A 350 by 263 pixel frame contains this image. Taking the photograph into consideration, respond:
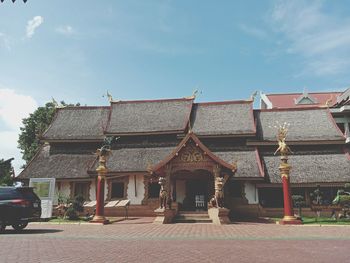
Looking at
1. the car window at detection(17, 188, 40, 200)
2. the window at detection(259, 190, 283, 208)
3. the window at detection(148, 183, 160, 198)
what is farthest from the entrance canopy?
the car window at detection(17, 188, 40, 200)

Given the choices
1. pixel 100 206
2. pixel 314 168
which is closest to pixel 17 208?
pixel 100 206

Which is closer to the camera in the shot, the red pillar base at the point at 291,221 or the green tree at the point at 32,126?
the red pillar base at the point at 291,221

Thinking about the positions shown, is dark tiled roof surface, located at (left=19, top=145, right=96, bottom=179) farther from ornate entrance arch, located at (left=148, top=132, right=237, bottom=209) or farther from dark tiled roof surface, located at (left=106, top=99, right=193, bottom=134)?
ornate entrance arch, located at (left=148, top=132, right=237, bottom=209)

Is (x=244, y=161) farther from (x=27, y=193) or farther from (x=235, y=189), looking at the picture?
(x=27, y=193)

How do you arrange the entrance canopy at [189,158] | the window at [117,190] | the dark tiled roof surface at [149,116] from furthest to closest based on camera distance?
the dark tiled roof surface at [149,116], the window at [117,190], the entrance canopy at [189,158]

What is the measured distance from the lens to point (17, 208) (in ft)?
42.0

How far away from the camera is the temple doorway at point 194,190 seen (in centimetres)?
2245

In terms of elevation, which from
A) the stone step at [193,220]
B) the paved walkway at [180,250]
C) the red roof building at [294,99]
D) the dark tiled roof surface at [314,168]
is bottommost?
the stone step at [193,220]

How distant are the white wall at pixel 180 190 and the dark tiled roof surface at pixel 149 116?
447 cm

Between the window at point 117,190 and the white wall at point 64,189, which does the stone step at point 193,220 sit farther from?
the white wall at point 64,189

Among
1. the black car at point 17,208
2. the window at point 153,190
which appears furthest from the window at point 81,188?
the black car at point 17,208

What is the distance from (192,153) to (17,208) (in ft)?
33.2

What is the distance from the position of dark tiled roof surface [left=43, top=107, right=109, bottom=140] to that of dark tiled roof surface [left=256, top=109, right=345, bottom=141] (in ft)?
44.4

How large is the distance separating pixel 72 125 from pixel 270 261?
79.6 feet
